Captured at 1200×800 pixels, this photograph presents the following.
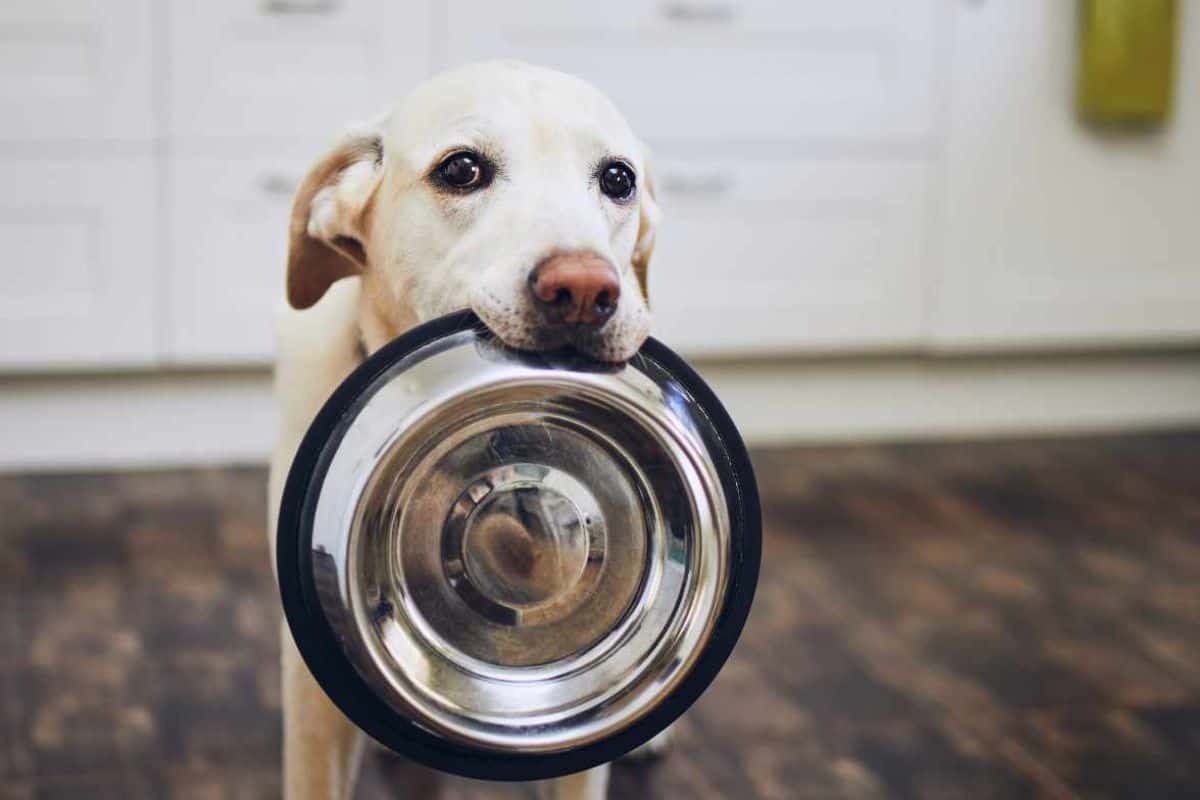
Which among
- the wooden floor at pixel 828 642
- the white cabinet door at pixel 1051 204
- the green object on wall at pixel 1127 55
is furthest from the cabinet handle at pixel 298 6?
the green object on wall at pixel 1127 55

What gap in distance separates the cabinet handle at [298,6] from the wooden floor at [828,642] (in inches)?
28.8

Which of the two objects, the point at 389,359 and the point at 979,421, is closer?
the point at 389,359

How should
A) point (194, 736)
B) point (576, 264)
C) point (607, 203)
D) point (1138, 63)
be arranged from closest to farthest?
point (576, 264), point (607, 203), point (194, 736), point (1138, 63)

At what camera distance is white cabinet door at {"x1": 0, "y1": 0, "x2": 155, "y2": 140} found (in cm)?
247

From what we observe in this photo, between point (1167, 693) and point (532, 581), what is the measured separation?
997mm

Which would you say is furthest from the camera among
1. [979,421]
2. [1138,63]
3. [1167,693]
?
[979,421]

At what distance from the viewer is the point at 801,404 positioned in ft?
9.46

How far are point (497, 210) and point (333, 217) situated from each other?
0.55ft

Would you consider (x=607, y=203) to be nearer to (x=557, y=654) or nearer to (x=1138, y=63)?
(x=557, y=654)

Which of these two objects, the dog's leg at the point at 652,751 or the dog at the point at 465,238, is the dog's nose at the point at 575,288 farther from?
the dog's leg at the point at 652,751

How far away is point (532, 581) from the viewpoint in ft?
3.41

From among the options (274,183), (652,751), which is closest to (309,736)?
(652,751)

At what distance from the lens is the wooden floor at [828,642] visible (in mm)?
1555

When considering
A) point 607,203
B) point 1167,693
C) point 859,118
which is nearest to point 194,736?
point 607,203
